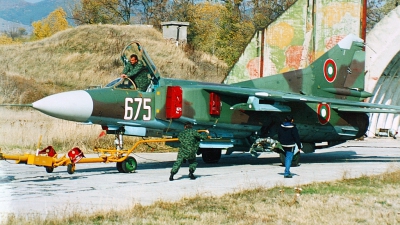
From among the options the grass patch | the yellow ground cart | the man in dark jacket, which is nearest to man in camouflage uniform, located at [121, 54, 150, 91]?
the yellow ground cart

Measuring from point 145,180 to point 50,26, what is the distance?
126 meters

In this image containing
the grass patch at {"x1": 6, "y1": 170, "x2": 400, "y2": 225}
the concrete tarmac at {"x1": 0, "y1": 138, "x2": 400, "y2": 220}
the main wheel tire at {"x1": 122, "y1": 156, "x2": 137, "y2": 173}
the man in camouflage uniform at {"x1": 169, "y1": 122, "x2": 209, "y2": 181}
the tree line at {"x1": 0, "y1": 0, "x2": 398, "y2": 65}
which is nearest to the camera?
the grass patch at {"x1": 6, "y1": 170, "x2": 400, "y2": 225}

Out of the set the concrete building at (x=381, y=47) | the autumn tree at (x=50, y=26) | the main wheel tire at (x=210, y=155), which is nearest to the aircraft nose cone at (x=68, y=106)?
the main wheel tire at (x=210, y=155)

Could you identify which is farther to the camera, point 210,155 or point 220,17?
point 220,17

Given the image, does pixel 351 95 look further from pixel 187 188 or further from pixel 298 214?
pixel 298 214

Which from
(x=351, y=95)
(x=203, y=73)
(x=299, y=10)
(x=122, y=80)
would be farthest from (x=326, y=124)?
(x=203, y=73)

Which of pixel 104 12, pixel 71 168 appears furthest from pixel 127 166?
pixel 104 12

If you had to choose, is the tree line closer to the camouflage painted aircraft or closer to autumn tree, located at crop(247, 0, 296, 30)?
autumn tree, located at crop(247, 0, 296, 30)

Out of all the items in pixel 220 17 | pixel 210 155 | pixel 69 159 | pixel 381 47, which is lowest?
pixel 210 155

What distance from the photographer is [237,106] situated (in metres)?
16.5

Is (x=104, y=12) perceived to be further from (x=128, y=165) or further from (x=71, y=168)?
(x=71, y=168)

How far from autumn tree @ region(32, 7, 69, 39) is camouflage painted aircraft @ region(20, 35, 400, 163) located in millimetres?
93115

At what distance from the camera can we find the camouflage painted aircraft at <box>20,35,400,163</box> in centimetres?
1466

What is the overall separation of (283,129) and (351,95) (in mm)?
5957
